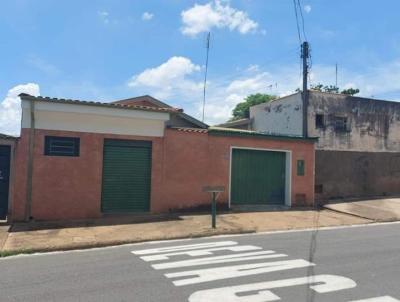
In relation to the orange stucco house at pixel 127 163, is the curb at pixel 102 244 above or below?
below

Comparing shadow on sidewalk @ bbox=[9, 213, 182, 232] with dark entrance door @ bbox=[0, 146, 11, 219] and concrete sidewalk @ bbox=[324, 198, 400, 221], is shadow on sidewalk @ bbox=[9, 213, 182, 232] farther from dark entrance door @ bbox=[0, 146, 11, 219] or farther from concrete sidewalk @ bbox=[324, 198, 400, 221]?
concrete sidewalk @ bbox=[324, 198, 400, 221]

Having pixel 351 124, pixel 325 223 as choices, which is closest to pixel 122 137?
pixel 325 223

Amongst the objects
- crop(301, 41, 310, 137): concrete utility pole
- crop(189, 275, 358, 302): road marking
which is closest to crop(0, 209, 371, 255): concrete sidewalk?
crop(189, 275, 358, 302): road marking

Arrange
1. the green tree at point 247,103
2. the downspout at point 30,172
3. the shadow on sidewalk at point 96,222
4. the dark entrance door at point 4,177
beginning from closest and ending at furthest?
the shadow on sidewalk at point 96,222 → the downspout at point 30,172 → the dark entrance door at point 4,177 → the green tree at point 247,103

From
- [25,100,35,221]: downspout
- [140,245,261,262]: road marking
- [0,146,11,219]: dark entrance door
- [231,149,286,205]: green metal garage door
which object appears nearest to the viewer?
[140,245,261,262]: road marking

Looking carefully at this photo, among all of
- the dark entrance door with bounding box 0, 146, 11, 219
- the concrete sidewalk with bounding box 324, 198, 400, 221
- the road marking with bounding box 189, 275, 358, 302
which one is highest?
the dark entrance door with bounding box 0, 146, 11, 219

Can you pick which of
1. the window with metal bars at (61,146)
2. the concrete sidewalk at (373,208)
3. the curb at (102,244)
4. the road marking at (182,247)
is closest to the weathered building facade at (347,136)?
the concrete sidewalk at (373,208)

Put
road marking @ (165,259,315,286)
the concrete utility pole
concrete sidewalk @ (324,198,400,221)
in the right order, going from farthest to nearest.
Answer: the concrete utility pole → concrete sidewalk @ (324,198,400,221) → road marking @ (165,259,315,286)

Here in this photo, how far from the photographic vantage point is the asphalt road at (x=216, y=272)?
5391 millimetres

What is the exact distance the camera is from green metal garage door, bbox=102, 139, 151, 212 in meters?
12.9

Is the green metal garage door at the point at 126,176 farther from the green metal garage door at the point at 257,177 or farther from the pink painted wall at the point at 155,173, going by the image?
the green metal garage door at the point at 257,177

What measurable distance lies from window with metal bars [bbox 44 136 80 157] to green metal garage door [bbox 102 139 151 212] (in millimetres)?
911

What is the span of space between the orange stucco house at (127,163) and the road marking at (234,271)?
269 inches

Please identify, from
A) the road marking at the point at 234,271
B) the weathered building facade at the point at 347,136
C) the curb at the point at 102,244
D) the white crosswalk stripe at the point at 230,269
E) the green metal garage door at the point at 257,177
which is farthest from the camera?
the weathered building facade at the point at 347,136
